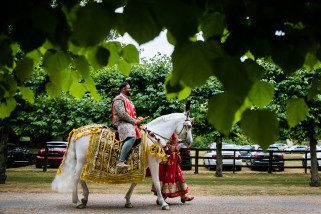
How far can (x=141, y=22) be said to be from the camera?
1.44 m

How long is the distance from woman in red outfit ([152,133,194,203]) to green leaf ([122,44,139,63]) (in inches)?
297

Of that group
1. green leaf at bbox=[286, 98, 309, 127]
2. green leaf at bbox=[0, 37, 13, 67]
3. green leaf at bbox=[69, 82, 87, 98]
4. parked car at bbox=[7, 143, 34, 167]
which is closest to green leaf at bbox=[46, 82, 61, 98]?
green leaf at bbox=[69, 82, 87, 98]

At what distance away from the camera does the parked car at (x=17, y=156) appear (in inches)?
962

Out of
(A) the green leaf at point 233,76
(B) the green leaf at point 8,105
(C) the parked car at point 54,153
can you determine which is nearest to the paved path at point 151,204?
(B) the green leaf at point 8,105

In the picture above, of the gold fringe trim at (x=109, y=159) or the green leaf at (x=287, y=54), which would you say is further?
the gold fringe trim at (x=109, y=159)

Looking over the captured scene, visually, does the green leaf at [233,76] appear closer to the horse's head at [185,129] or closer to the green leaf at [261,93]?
the green leaf at [261,93]

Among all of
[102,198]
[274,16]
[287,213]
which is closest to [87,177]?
[102,198]

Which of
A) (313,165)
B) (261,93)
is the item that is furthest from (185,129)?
(313,165)

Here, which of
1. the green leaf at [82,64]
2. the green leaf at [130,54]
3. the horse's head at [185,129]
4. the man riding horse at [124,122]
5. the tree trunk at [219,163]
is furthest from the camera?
the tree trunk at [219,163]

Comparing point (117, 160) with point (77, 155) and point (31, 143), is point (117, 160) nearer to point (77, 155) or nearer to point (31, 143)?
point (77, 155)

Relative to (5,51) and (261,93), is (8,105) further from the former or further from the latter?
(261,93)

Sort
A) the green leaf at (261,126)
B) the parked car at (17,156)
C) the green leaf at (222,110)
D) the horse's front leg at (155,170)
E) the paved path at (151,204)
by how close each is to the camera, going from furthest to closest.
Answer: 1. the parked car at (17,156)
2. the horse's front leg at (155,170)
3. the paved path at (151,204)
4. the green leaf at (261,126)
5. the green leaf at (222,110)

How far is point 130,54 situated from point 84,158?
725cm

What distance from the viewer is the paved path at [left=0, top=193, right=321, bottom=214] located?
961 cm
